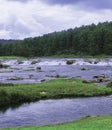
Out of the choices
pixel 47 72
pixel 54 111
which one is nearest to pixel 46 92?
pixel 54 111

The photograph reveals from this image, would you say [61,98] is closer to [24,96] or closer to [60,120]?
[24,96]

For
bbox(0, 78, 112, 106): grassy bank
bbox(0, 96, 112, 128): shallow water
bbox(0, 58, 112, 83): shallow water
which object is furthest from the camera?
bbox(0, 58, 112, 83): shallow water

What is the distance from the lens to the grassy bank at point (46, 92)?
59125mm

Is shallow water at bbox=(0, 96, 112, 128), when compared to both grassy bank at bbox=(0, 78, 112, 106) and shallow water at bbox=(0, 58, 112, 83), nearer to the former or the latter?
grassy bank at bbox=(0, 78, 112, 106)

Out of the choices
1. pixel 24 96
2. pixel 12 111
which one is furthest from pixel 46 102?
pixel 12 111

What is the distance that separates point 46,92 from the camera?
2598 inches

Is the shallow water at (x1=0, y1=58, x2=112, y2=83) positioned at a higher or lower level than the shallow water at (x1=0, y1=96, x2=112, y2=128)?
higher

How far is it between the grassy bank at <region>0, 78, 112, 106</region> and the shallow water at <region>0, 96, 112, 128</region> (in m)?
2.62

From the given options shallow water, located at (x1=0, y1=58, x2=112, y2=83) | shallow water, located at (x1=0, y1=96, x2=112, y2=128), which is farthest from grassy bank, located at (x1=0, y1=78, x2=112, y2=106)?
shallow water, located at (x1=0, y1=58, x2=112, y2=83)

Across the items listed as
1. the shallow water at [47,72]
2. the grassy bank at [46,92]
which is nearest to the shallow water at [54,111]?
the grassy bank at [46,92]

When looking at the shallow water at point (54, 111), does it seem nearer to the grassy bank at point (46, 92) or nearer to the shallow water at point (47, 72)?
the grassy bank at point (46, 92)

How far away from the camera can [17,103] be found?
5812 centimetres

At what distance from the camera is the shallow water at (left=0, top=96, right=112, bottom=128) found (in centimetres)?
4622

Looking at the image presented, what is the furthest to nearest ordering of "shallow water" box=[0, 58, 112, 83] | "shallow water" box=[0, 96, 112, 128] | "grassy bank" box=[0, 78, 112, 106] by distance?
"shallow water" box=[0, 58, 112, 83] < "grassy bank" box=[0, 78, 112, 106] < "shallow water" box=[0, 96, 112, 128]
